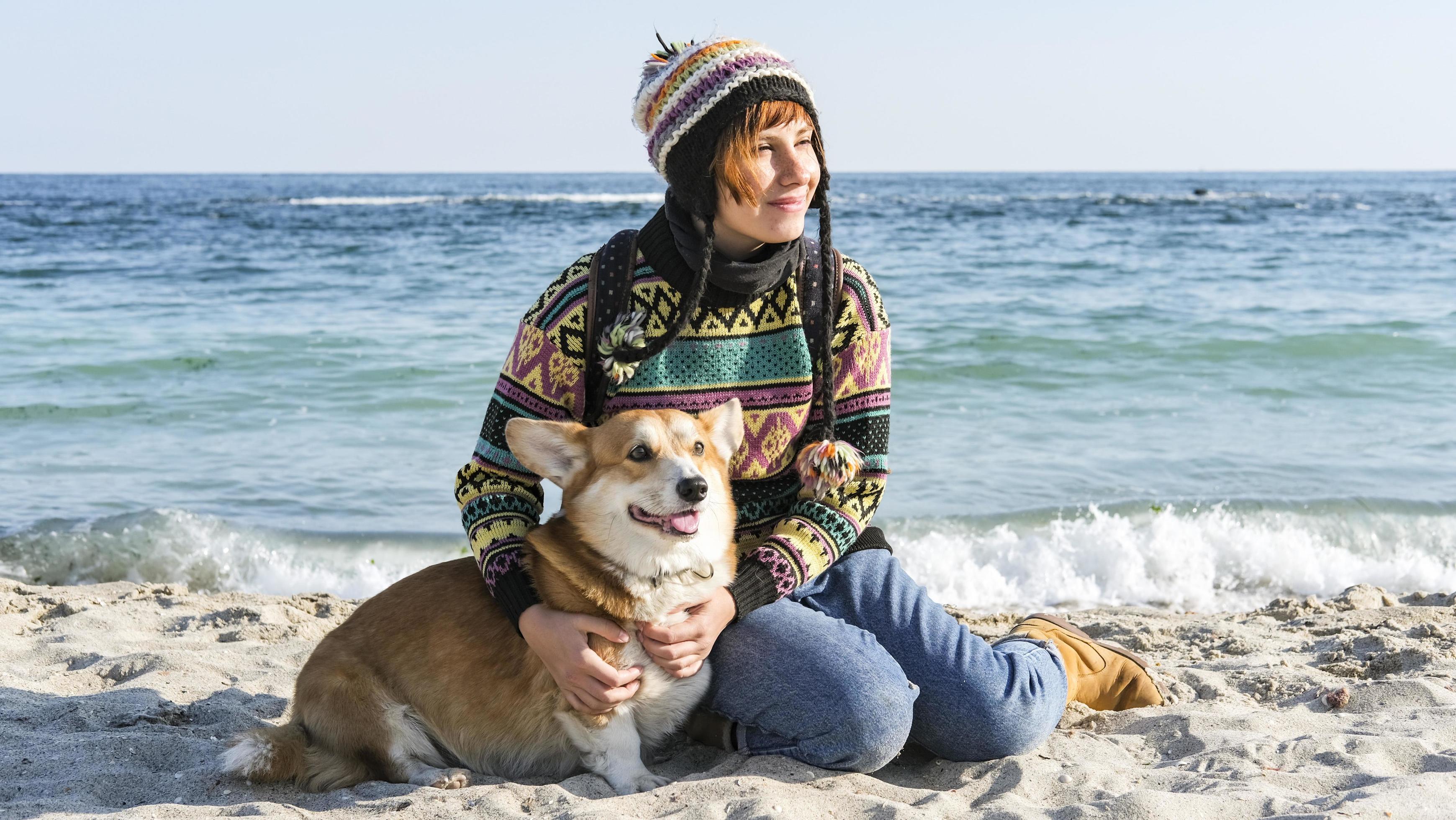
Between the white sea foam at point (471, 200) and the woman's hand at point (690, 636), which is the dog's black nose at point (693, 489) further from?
the white sea foam at point (471, 200)

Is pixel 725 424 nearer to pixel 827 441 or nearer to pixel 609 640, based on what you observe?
pixel 827 441

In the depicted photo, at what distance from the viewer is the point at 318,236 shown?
23734 millimetres

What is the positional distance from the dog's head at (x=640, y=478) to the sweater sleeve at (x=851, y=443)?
0.65 ft

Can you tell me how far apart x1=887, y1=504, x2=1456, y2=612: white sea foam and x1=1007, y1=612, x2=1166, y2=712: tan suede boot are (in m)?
1.65

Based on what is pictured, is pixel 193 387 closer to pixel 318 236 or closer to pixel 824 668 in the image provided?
pixel 824 668

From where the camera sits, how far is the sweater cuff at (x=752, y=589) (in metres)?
2.74

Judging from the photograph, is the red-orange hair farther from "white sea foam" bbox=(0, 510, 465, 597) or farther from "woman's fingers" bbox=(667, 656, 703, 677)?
"white sea foam" bbox=(0, 510, 465, 597)

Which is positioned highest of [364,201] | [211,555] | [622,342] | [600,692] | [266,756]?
[364,201]

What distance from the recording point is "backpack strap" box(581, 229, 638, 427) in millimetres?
2779

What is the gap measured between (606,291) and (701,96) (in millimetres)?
531

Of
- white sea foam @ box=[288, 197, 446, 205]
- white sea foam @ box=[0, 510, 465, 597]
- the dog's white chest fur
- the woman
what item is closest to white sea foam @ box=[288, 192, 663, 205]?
white sea foam @ box=[288, 197, 446, 205]

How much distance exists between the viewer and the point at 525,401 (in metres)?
2.81

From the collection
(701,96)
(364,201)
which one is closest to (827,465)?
(701,96)

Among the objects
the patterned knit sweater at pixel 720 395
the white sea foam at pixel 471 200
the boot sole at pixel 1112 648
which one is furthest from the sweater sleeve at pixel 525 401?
the white sea foam at pixel 471 200
